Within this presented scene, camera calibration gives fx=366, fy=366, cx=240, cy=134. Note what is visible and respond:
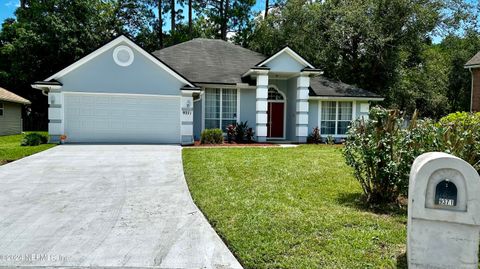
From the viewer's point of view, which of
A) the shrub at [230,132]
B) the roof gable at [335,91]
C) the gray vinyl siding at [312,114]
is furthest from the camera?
the gray vinyl siding at [312,114]

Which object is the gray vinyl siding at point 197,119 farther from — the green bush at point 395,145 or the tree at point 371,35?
the green bush at point 395,145

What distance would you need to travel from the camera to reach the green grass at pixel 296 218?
169 inches

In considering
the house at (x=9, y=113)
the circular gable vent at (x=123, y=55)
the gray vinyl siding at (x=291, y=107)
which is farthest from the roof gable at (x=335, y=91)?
the house at (x=9, y=113)

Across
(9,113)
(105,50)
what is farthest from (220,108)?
(9,113)

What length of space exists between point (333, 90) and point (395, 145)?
14757mm

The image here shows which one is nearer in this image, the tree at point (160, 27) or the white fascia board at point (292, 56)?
the white fascia board at point (292, 56)

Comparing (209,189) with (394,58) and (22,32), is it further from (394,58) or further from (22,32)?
(22,32)

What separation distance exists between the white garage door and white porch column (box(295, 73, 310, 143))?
611cm

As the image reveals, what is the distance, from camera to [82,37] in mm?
30922

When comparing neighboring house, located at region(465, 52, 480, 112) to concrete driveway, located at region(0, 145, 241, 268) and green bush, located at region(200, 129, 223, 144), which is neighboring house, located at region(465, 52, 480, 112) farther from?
concrete driveway, located at region(0, 145, 241, 268)

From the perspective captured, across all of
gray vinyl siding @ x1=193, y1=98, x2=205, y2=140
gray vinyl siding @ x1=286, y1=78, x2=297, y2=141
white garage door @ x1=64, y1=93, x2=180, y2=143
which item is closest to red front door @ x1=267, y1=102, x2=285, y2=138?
gray vinyl siding @ x1=286, y1=78, x2=297, y2=141

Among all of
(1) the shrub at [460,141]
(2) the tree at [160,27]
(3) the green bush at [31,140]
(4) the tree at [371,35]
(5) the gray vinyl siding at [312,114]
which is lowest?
(3) the green bush at [31,140]

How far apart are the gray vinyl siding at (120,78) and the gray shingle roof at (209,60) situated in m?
1.86

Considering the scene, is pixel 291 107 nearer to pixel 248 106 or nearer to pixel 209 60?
pixel 248 106
